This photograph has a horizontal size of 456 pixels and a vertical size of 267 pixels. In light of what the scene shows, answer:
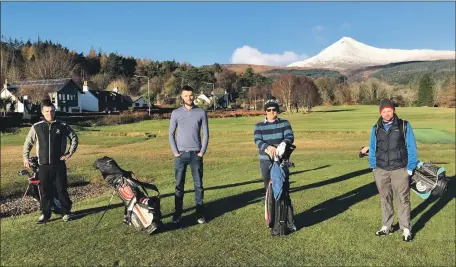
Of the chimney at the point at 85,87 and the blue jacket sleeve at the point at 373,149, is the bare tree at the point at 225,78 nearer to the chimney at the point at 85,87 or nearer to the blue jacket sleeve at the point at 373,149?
the chimney at the point at 85,87

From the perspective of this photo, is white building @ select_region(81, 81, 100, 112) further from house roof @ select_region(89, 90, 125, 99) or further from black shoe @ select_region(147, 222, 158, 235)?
black shoe @ select_region(147, 222, 158, 235)

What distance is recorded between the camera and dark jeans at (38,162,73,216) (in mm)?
6422

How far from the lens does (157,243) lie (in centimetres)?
550

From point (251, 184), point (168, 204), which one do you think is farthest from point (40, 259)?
point (251, 184)

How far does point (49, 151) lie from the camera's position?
631 centimetres

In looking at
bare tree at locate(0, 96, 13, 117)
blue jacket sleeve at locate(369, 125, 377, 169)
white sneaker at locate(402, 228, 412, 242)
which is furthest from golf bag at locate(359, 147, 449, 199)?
bare tree at locate(0, 96, 13, 117)

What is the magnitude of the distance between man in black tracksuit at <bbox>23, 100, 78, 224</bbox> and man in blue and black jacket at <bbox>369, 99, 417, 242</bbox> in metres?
4.92

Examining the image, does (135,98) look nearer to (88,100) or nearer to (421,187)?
(88,100)

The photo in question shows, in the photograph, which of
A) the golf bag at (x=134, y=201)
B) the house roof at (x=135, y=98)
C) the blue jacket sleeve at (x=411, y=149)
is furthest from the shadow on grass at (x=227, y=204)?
the house roof at (x=135, y=98)

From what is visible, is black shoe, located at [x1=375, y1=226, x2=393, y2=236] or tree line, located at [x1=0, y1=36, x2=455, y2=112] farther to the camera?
tree line, located at [x1=0, y1=36, x2=455, y2=112]

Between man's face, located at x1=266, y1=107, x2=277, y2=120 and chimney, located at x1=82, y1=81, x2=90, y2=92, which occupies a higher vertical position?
chimney, located at x1=82, y1=81, x2=90, y2=92

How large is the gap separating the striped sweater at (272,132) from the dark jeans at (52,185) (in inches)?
133

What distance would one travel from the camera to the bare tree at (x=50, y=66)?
976 cm

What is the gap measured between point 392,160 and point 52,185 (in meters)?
5.58
